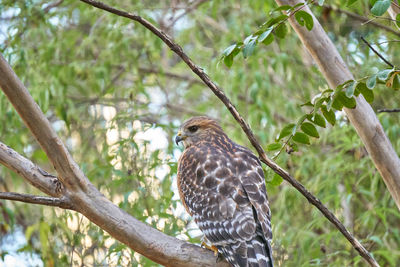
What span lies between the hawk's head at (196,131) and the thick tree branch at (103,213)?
141 centimetres

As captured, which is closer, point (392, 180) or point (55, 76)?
point (392, 180)

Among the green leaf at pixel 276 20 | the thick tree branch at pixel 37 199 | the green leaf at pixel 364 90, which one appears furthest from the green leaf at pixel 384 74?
the thick tree branch at pixel 37 199

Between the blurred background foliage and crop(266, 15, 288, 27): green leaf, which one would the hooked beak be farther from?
crop(266, 15, 288, 27): green leaf

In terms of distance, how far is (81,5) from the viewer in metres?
4.59

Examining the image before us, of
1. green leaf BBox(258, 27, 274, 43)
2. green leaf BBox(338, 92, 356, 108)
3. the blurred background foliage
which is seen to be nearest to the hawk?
the blurred background foliage

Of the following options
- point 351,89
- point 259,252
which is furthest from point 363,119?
point 259,252

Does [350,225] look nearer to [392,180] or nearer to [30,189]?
[392,180]

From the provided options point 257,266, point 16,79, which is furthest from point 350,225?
point 16,79

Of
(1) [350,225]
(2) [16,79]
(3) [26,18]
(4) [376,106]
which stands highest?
(3) [26,18]

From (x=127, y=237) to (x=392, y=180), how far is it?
3.73 feet

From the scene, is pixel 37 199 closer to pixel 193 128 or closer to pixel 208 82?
pixel 208 82

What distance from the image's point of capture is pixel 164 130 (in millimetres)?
4062

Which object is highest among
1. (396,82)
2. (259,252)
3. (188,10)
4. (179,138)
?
(188,10)

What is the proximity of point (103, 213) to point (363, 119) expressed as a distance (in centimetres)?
117
